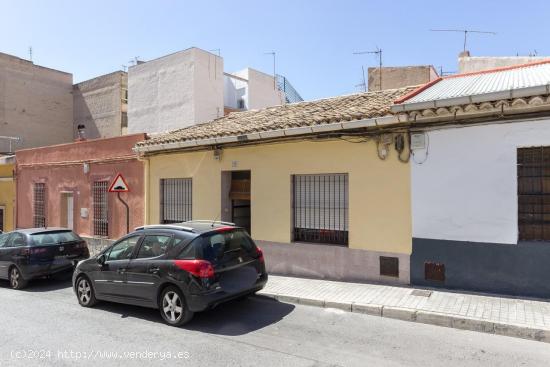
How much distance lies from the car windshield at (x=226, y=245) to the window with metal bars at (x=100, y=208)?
832 centimetres

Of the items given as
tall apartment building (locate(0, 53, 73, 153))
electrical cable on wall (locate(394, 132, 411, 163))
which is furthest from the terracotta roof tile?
tall apartment building (locate(0, 53, 73, 153))

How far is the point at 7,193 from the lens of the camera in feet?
58.0

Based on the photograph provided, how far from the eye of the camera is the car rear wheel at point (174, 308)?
591cm

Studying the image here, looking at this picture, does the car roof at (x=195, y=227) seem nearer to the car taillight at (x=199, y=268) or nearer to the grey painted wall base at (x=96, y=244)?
the car taillight at (x=199, y=268)

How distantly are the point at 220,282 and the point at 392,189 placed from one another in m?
3.72

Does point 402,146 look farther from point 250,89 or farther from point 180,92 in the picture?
point 250,89

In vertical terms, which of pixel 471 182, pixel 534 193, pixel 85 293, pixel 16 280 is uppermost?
pixel 471 182

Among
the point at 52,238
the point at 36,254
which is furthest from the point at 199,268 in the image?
the point at 52,238

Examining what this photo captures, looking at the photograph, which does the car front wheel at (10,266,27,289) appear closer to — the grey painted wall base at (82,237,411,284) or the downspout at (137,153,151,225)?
the downspout at (137,153,151,225)

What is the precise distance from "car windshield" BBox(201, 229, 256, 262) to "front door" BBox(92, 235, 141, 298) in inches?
58.9

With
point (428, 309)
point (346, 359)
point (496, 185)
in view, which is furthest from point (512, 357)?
point (496, 185)

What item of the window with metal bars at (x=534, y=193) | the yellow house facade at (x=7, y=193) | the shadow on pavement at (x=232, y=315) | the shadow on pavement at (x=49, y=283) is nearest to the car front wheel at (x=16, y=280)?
the shadow on pavement at (x=49, y=283)

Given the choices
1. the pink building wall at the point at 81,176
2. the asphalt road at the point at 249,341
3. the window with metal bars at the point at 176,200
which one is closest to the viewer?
the asphalt road at the point at 249,341

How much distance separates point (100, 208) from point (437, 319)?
1147 cm
